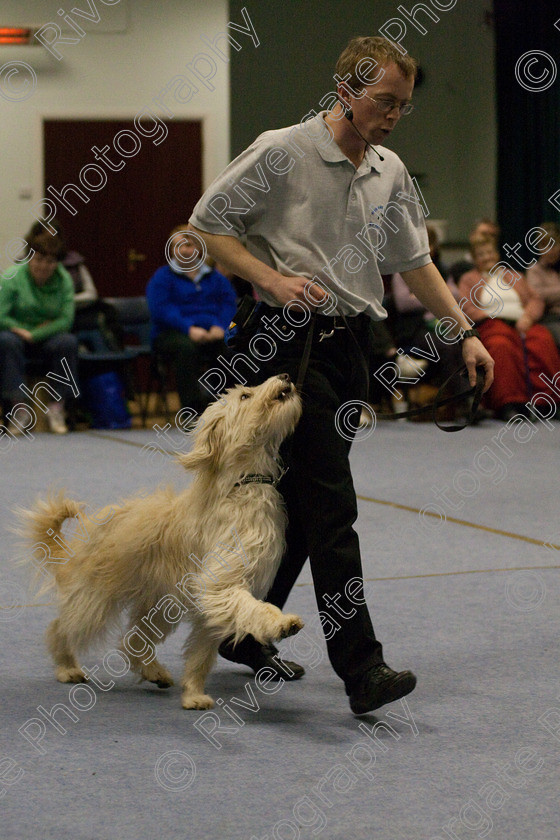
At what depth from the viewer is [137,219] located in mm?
10898

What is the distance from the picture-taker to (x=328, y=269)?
2.64m

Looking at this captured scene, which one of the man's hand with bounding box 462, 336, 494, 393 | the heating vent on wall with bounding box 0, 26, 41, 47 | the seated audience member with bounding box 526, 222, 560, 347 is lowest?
the seated audience member with bounding box 526, 222, 560, 347

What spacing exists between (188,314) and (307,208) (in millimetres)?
5565

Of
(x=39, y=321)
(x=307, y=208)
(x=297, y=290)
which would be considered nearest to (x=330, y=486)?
(x=297, y=290)

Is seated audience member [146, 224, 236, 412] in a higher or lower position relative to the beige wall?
lower

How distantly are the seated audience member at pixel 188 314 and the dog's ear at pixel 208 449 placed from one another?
5.36 metres

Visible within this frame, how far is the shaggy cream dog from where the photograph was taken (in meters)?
2.54

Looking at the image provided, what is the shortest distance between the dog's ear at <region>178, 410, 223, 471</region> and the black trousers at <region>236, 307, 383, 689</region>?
0.60 feet

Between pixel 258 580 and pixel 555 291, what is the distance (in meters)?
6.71

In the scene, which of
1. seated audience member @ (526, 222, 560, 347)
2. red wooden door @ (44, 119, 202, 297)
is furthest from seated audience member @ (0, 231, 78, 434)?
seated audience member @ (526, 222, 560, 347)

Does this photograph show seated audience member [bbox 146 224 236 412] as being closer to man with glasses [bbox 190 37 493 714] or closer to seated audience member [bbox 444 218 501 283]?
seated audience member [bbox 444 218 501 283]

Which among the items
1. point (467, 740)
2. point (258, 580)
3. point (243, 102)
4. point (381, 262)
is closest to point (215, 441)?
point (258, 580)

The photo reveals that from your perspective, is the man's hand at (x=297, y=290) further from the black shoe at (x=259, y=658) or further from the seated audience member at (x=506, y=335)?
the seated audience member at (x=506, y=335)

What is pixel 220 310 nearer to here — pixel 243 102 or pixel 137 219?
pixel 137 219
